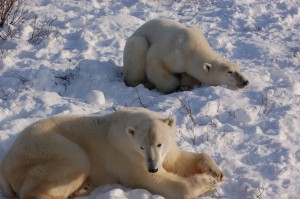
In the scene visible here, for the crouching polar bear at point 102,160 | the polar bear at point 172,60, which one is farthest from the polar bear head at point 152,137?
the polar bear at point 172,60

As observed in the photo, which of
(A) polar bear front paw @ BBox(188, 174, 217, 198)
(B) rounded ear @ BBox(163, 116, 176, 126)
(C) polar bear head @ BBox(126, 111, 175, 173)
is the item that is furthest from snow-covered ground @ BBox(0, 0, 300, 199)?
(B) rounded ear @ BBox(163, 116, 176, 126)

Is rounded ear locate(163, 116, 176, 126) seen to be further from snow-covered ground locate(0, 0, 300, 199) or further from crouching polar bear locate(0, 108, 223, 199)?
snow-covered ground locate(0, 0, 300, 199)

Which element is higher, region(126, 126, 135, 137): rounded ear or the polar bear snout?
region(126, 126, 135, 137): rounded ear

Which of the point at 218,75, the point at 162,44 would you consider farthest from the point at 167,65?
the point at 218,75

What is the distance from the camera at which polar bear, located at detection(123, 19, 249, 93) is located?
26.0 feet

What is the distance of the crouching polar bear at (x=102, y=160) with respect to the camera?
4.52 metres

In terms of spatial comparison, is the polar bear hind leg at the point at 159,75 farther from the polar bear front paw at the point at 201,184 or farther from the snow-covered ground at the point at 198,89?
the polar bear front paw at the point at 201,184

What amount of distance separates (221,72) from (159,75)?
102cm

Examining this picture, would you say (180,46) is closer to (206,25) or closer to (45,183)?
(206,25)

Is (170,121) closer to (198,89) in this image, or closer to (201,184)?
(201,184)

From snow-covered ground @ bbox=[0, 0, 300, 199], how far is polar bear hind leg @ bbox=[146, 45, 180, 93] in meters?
0.54

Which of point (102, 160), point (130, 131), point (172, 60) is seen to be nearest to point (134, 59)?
point (172, 60)

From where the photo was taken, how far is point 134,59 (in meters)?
8.16

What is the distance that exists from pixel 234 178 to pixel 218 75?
10.7 ft
